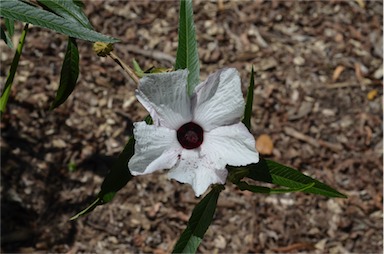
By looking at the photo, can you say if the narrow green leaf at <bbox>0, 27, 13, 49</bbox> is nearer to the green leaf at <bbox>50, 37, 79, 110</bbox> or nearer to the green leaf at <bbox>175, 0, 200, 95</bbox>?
the green leaf at <bbox>50, 37, 79, 110</bbox>

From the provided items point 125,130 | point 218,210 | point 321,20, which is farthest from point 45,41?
Result: point 321,20

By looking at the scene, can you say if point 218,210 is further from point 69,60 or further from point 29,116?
point 69,60

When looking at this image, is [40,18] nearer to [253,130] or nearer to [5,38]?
[5,38]

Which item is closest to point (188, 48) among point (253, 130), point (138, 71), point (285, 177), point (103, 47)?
point (138, 71)

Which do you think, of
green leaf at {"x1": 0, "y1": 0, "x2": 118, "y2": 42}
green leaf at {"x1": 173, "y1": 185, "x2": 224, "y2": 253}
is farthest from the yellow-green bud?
green leaf at {"x1": 173, "y1": 185, "x2": 224, "y2": 253}

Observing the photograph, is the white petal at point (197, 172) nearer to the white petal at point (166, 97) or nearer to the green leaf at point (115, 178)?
the white petal at point (166, 97)

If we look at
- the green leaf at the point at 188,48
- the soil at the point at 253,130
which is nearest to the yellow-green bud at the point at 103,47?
the green leaf at the point at 188,48

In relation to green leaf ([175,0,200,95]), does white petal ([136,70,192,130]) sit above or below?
below
